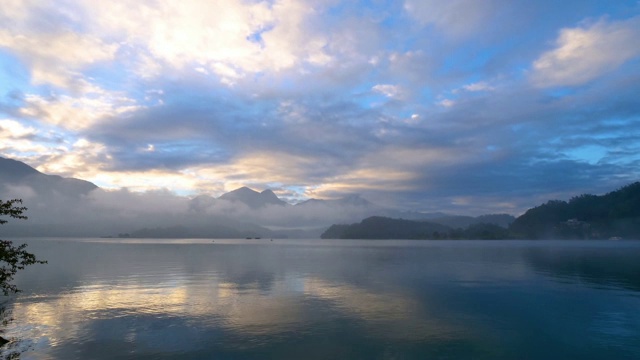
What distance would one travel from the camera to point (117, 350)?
32.5 metres

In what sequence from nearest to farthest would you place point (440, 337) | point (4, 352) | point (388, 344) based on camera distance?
1. point (4, 352)
2. point (388, 344)
3. point (440, 337)

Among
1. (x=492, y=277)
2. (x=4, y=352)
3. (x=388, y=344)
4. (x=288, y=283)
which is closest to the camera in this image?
(x=4, y=352)

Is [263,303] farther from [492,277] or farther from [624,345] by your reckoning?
[492,277]

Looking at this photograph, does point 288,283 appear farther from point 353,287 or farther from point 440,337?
point 440,337

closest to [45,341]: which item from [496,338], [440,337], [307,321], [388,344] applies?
[307,321]

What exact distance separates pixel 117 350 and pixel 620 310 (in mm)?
57273

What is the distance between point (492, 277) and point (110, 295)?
239 ft

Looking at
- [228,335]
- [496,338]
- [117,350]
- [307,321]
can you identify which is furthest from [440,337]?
[117,350]

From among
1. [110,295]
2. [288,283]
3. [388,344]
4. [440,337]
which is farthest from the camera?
[288,283]

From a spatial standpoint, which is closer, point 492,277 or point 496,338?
point 496,338

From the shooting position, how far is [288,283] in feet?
239

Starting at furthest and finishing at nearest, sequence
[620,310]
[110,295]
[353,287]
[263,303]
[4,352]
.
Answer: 1. [353,287]
2. [110,295]
3. [263,303]
4. [620,310]
5. [4,352]

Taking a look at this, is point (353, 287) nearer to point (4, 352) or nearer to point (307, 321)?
point (307, 321)

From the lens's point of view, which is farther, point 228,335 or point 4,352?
point 228,335
